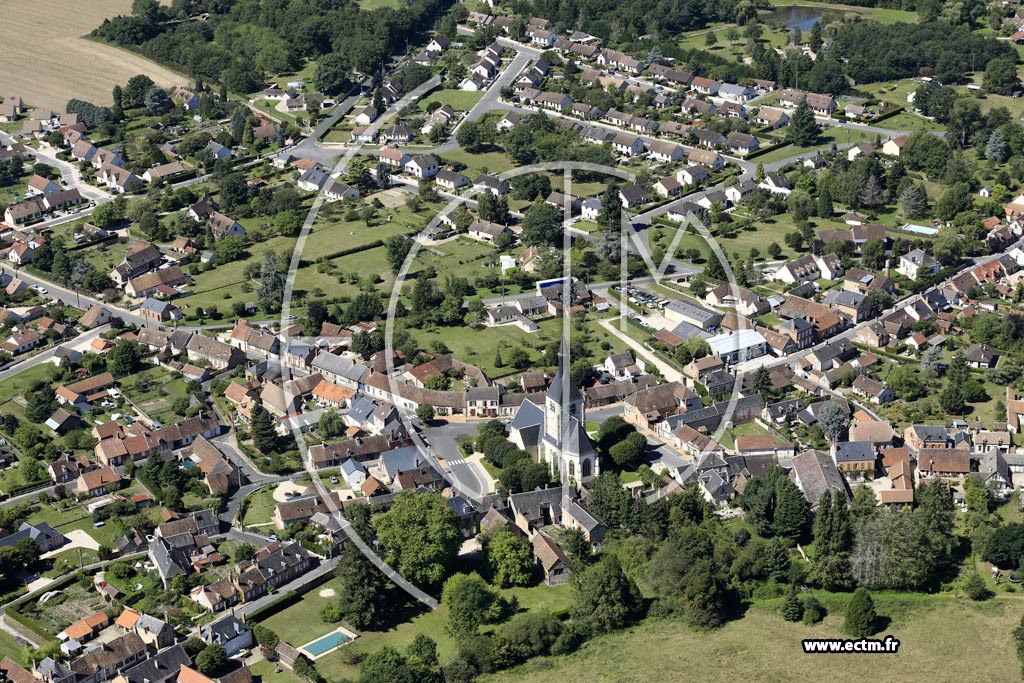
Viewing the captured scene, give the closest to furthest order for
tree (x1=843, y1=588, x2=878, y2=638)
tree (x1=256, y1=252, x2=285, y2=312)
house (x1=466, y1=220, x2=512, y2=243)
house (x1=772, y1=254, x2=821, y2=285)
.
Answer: tree (x1=843, y1=588, x2=878, y2=638) < tree (x1=256, y1=252, x2=285, y2=312) < house (x1=772, y1=254, x2=821, y2=285) < house (x1=466, y1=220, x2=512, y2=243)

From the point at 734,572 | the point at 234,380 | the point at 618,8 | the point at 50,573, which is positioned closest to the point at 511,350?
the point at 234,380

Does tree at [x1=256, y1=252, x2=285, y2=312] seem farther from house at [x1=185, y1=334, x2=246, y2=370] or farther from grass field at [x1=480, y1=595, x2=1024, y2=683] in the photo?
grass field at [x1=480, y1=595, x2=1024, y2=683]

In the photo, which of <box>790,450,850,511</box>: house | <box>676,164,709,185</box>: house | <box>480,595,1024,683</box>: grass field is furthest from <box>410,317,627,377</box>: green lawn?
<box>676,164,709,185</box>: house

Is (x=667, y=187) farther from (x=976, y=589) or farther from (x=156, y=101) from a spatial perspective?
(x=976, y=589)

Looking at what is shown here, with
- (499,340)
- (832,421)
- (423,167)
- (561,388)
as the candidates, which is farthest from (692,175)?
(561,388)

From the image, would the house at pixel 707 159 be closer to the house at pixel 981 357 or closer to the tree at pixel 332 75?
the tree at pixel 332 75
